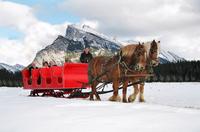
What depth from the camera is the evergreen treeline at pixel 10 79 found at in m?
103

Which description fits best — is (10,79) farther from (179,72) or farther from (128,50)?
(128,50)

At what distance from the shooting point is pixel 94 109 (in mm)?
11594

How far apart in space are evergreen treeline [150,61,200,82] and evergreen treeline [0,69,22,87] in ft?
102

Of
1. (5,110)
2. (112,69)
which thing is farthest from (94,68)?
(5,110)

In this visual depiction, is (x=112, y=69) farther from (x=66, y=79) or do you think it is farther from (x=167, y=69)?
(x=167, y=69)

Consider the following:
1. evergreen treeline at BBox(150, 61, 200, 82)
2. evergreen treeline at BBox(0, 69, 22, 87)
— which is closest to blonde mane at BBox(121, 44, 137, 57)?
evergreen treeline at BBox(150, 61, 200, 82)

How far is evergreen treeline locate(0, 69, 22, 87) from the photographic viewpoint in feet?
338

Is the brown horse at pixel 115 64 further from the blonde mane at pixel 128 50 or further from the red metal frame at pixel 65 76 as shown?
the red metal frame at pixel 65 76

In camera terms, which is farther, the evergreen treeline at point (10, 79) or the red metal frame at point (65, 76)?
the evergreen treeline at point (10, 79)

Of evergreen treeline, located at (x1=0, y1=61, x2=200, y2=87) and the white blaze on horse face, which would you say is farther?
evergreen treeline, located at (x1=0, y1=61, x2=200, y2=87)

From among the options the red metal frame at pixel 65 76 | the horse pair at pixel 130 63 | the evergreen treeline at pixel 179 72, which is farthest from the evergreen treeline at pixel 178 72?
the horse pair at pixel 130 63

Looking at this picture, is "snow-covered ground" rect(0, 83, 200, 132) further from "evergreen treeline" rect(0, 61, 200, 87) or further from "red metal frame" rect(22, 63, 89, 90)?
"evergreen treeline" rect(0, 61, 200, 87)

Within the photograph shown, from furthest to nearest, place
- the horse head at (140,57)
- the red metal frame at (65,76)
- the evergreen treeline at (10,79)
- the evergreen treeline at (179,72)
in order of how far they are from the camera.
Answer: the evergreen treeline at (10,79)
the evergreen treeline at (179,72)
the red metal frame at (65,76)
the horse head at (140,57)

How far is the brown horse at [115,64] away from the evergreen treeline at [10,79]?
84.1m
